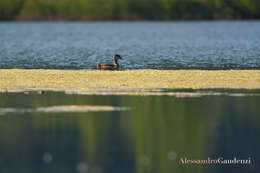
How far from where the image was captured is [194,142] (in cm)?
1550

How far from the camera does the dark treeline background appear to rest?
143375 mm

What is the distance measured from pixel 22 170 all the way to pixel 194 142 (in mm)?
3963

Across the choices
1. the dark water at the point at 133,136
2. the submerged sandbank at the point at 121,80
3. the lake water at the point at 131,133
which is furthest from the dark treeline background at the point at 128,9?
the dark water at the point at 133,136

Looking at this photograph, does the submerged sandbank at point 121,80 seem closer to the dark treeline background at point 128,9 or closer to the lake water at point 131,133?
the lake water at point 131,133

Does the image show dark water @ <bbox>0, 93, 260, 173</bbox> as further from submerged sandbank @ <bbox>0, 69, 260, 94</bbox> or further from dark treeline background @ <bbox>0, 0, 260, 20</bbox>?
dark treeline background @ <bbox>0, 0, 260, 20</bbox>

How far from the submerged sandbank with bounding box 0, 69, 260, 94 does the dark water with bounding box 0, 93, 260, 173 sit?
7.84ft

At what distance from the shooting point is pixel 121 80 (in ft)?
82.7

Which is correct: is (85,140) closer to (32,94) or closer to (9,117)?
(9,117)

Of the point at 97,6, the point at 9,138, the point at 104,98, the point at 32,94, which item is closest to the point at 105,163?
the point at 9,138

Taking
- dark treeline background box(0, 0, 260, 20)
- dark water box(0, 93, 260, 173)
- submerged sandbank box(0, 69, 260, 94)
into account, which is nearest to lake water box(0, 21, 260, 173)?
dark water box(0, 93, 260, 173)

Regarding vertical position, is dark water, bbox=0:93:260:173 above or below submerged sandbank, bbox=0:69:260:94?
above

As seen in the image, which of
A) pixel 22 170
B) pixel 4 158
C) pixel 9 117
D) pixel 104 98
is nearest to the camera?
pixel 22 170

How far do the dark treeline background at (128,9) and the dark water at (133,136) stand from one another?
123 m

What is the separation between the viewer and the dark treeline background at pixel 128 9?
470 feet
